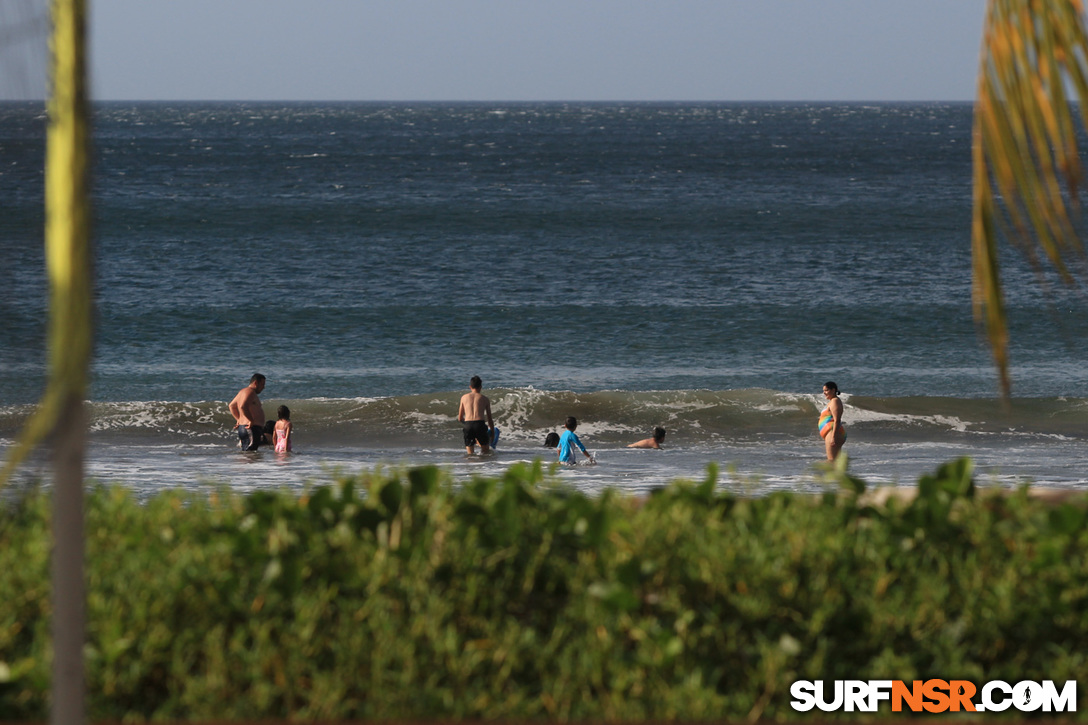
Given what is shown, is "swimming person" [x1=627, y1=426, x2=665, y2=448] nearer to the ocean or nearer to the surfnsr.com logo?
the ocean

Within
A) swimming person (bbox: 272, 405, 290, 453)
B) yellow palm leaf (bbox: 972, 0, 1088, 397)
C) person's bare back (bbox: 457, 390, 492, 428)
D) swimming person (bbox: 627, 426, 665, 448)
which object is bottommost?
swimming person (bbox: 627, 426, 665, 448)

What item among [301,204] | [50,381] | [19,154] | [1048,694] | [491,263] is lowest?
[1048,694]

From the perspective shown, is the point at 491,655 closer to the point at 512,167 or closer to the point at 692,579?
the point at 692,579

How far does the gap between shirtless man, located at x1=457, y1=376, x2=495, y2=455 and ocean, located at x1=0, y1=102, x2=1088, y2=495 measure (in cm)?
52

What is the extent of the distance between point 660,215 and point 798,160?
42815 mm

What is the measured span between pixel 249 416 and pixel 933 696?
54.8 ft

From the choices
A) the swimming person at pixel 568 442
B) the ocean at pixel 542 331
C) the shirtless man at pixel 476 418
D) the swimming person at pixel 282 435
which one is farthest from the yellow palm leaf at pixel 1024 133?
the swimming person at pixel 282 435

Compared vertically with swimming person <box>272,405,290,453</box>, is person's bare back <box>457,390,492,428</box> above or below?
above

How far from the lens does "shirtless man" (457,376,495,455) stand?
19.4m

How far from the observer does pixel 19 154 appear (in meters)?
2.92

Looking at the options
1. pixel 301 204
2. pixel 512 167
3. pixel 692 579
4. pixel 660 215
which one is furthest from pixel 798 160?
pixel 692 579

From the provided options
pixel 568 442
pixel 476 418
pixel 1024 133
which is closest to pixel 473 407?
pixel 476 418

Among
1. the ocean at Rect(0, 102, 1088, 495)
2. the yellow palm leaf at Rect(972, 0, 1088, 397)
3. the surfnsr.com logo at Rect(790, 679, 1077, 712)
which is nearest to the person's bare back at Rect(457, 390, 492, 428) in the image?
the ocean at Rect(0, 102, 1088, 495)

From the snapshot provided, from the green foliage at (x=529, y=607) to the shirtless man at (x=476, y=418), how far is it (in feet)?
47.8
